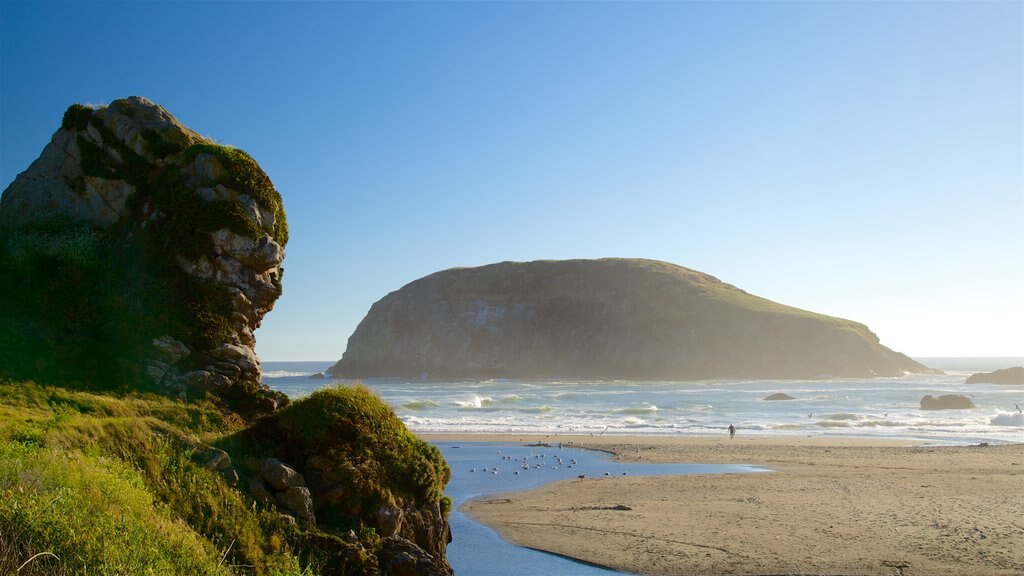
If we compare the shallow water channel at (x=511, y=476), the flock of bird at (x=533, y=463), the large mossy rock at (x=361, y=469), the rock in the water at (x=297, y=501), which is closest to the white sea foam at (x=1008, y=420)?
the shallow water channel at (x=511, y=476)

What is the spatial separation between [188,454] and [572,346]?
10899 centimetres

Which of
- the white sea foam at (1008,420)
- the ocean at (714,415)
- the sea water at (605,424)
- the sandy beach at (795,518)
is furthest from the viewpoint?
the white sea foam at (1008,420)

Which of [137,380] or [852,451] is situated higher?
[137,380]

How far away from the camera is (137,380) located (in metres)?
10.1

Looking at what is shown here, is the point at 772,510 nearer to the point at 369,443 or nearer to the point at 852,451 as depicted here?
the point at 369,443

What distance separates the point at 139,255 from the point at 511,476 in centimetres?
1424

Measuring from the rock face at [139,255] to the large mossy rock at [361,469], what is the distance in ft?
4.85

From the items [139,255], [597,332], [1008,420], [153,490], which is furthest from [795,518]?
[597,332]

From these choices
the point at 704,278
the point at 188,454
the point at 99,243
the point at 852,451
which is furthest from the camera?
the point at 704,278

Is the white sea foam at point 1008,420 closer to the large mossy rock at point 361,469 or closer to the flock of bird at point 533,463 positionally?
the flock of bird at point 533,463

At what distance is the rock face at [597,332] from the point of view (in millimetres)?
112688

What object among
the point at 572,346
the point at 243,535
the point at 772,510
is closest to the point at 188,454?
the point at 243,535

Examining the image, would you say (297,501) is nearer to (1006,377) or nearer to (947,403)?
(947,403)

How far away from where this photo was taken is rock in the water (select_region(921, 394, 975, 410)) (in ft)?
172
